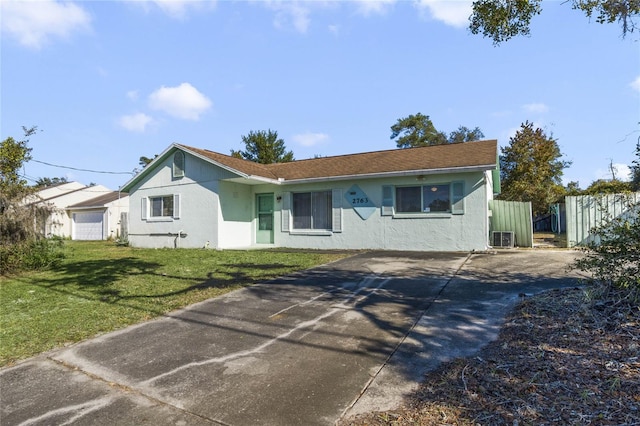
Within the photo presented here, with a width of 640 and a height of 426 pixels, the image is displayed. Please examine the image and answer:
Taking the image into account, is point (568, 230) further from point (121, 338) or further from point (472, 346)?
point (121, 338)

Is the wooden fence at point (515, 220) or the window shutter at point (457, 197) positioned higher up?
the window shutter at point (457, 197)

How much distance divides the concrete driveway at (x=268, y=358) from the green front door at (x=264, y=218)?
8.86 m

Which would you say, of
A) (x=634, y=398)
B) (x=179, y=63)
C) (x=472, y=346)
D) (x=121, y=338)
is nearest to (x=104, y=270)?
(x=121, y=338)

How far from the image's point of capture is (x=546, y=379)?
2.83 metres

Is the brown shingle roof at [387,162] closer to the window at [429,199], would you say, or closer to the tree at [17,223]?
the window at [429,199]

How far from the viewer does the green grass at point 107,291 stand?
15.6ft

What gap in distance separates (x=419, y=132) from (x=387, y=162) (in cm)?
3231

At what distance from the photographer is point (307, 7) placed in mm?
8883

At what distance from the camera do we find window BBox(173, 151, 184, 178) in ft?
51.5

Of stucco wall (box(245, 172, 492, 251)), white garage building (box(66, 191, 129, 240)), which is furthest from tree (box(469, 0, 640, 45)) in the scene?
white garage building (box(66, 191, 129, 240))

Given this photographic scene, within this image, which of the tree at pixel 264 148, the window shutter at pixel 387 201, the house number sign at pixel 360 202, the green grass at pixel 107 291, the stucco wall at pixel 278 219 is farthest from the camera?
the tree at pixel 264 148

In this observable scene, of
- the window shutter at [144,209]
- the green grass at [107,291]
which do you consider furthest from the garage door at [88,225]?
the green grass at [107,291]

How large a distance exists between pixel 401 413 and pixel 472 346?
1.50 m

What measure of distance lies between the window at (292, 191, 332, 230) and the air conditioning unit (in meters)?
5.98
